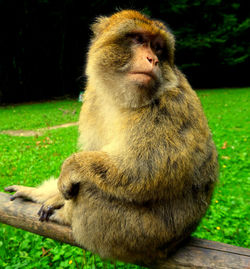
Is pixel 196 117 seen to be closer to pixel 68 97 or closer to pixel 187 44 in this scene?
pixel 68 97

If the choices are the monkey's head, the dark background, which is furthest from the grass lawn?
the dark background

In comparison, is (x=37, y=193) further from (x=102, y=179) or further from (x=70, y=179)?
(x=102, y=179)

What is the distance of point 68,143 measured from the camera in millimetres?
7961

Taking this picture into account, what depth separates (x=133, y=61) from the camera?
2.16 m

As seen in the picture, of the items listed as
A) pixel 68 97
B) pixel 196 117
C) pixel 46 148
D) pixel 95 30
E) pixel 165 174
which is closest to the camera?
pixel 165 174

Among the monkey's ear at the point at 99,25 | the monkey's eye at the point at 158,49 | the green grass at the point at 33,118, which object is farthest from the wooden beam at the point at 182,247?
the green grass at the point at 33,118

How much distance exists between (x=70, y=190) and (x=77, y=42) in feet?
67.0

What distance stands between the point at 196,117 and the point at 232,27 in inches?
965

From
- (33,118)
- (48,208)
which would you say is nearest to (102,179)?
(48,208)

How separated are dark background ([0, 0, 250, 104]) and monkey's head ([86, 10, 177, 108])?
1602 centimetres

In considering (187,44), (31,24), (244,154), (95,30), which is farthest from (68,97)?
(95,30)

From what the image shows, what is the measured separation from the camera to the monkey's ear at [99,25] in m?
2.54

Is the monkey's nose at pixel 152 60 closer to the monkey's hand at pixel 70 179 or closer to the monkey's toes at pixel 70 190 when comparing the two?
Answer: the monkey's hand at pixel 70 179

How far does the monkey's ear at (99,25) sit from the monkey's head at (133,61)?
129 mm
